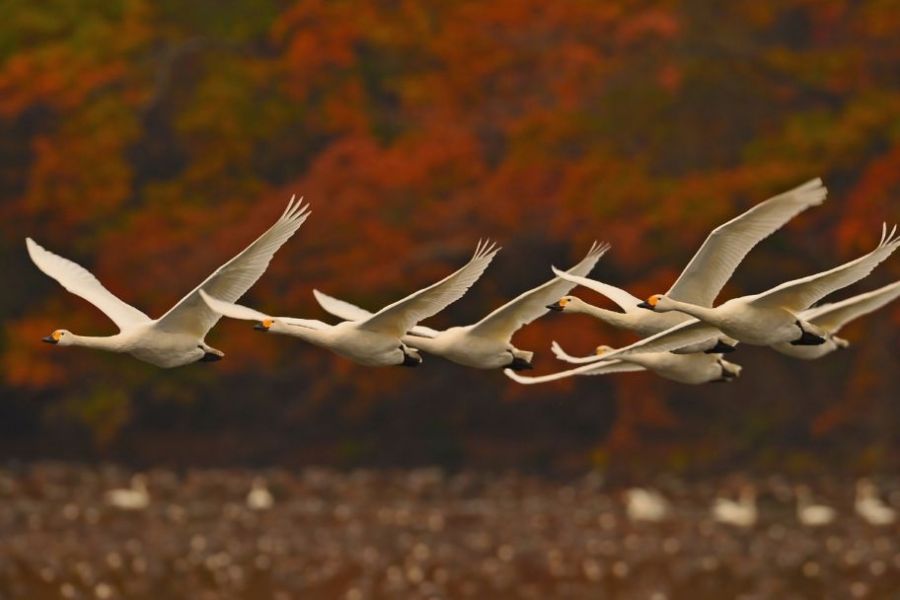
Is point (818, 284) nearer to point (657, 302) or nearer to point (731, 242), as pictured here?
point (731, 242)

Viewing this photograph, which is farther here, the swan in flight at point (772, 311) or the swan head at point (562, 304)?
the swan head at point (562, 304)

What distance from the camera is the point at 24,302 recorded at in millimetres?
36875

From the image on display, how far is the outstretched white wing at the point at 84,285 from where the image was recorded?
1510cm

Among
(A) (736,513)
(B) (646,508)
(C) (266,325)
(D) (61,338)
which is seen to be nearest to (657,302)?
(C) (266,325)

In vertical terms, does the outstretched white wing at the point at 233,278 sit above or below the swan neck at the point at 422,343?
above

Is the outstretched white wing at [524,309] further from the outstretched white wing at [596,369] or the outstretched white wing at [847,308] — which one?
the outstretched white wing at [847,308]

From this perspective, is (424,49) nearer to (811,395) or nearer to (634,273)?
(634,273)

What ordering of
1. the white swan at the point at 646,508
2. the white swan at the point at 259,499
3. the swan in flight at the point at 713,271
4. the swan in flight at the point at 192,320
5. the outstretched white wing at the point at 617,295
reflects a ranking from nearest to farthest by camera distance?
the swan in flight at the point at 713,271 → the swan in flight at the point at 192,320 → the outstretched white wing at the point at 617,295 → the white swan at the point at 646,508 → the white swan at the point at 259,499

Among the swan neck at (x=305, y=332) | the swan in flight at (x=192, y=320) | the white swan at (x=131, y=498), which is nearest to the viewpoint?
the swan in flight at (x=192, y=320)

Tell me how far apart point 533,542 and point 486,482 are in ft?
20.5

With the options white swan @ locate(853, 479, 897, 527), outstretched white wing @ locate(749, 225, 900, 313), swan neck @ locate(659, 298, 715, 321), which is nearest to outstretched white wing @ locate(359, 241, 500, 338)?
swan neck @ locate(659, 298, 715, 321)

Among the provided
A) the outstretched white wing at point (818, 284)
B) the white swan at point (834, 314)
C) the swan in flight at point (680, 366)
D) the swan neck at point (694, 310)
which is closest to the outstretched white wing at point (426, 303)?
the swan in flight at point (680, 366)

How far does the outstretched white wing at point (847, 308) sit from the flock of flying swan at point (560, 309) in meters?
0.01

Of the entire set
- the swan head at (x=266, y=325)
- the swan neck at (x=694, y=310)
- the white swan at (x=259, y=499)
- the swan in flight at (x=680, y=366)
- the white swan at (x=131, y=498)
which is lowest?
the white swan at (x=259, y=499)
